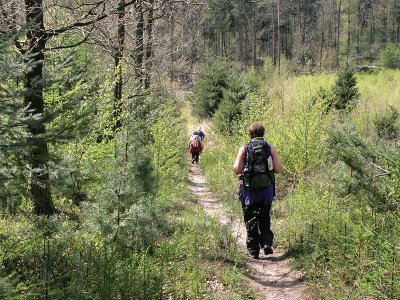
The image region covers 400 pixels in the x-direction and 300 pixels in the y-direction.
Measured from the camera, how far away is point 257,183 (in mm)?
5680

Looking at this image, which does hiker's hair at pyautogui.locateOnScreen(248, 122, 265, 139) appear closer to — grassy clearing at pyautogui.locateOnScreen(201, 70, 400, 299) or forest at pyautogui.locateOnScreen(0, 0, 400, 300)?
grassy clearing at pyautogui.locateOnScreen(201, 70, 400, 299)

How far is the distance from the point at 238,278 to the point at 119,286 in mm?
1568

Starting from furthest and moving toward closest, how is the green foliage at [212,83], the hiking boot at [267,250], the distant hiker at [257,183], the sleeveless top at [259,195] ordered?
the green foliage at [212,83], the hiking boot at [267,250], the sleeveless top at [259,195], the distant hiker at [257,183]

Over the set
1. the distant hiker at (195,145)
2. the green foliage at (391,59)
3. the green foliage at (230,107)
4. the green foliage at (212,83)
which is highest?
the green foliage at (391,59)

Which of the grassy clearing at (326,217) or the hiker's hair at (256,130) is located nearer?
the grassy clearing at (326,217)

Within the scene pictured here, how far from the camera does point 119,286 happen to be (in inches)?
165

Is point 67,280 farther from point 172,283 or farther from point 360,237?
point 360,237

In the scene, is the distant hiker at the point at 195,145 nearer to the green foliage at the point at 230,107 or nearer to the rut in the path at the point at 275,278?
the green foliage at the point at 230,107

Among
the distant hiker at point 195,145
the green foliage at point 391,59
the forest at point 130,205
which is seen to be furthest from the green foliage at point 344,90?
the green foliage at point 391,59

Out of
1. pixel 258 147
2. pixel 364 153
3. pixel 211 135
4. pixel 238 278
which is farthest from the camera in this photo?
pixel 211 135

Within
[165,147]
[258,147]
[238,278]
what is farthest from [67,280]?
[165,147]

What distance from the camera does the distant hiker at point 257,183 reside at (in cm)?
568

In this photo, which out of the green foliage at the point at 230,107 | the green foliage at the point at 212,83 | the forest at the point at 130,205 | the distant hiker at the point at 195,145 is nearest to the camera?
the forest at the point at 130,205

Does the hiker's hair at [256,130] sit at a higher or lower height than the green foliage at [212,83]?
lower
